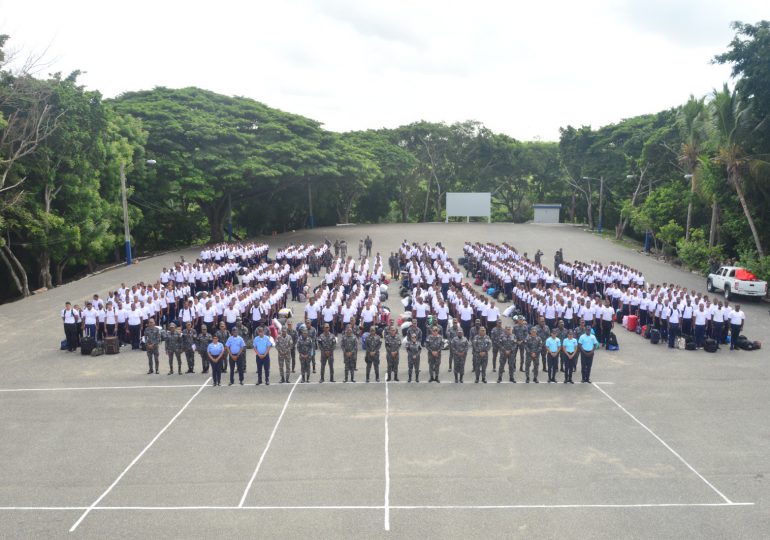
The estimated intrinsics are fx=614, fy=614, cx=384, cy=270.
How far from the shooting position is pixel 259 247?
3244 cm

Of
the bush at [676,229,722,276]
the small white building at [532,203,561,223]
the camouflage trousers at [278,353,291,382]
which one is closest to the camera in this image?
the camouflage trousers at [278,353,291,382]

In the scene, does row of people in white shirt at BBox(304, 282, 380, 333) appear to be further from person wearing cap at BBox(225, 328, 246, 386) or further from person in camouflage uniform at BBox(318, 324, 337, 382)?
person wearing cap at BBox(225, 328, 246, 386)

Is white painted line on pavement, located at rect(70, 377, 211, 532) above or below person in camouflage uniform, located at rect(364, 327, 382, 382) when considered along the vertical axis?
below

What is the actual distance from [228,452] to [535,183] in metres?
58.8

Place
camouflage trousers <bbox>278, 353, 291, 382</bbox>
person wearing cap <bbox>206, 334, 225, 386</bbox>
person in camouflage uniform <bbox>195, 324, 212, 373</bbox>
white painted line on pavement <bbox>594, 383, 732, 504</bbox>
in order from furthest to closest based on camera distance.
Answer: person in camouflage uniform <bbox>195, 324, 212, 373</bbox>, camouflage trousers <bbox>278, 353, 291, 382</bbox>, person wearing cap <bbox>206, 334, 225, 386</bbox>, white painted line on pavement <bbox>594, 383, 732, 504</bbox>

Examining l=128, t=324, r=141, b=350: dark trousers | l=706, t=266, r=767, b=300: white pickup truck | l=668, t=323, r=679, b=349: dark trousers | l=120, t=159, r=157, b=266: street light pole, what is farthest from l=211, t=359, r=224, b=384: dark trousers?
l=706, t=266, r=767, b=300: white pickup truck

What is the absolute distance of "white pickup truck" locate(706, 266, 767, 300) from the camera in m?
24.1

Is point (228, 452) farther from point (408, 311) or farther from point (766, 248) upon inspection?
point (766, 248)

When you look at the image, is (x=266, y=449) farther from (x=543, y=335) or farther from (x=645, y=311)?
(x=645, y=311)

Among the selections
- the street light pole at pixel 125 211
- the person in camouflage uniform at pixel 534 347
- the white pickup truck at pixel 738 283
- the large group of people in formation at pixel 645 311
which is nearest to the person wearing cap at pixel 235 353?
the person in camouflage uniform at pixel 534 347

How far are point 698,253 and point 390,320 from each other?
21726mm

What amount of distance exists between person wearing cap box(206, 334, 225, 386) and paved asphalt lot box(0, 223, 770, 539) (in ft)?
1.09

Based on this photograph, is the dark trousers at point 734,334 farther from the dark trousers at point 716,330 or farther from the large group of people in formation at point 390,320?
the dark trousers at point 716,330

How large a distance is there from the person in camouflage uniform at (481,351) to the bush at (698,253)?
21.5 meters
